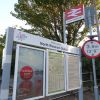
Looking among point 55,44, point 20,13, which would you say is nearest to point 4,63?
point 55,44

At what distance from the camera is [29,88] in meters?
4.79

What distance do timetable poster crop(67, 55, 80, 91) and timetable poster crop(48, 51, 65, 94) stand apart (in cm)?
38

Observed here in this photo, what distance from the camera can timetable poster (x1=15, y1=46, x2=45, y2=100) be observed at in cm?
457

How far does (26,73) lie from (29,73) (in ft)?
0.31

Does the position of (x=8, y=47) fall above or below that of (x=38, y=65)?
above

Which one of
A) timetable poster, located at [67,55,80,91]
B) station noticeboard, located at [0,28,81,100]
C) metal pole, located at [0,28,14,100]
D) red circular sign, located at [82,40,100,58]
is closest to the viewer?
A: metal pole, located at [0,28,14,100]

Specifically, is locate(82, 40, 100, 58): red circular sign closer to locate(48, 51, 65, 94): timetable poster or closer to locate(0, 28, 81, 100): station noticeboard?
locate(0, 28, 81, 100): station noticeboard

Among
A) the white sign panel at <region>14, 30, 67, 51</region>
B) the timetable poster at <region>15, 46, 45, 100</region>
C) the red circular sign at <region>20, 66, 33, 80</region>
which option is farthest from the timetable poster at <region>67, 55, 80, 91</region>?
the red circular sign at <region>20, 66, 33, 80</region>

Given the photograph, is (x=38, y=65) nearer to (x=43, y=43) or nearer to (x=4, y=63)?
(x=43, y=43)

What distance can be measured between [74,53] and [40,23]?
11.0 meters

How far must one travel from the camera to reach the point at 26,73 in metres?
4.75

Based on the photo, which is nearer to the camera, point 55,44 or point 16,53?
point 16,53

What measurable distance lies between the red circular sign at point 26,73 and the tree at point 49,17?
12.8 meters

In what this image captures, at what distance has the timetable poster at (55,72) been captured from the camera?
18.1 feet
